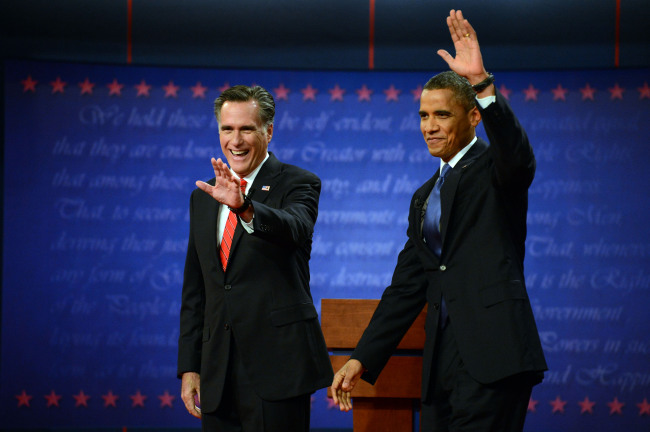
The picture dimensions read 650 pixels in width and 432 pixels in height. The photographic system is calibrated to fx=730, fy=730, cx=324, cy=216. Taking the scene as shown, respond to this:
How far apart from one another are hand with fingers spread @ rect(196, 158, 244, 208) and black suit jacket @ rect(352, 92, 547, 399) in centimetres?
58

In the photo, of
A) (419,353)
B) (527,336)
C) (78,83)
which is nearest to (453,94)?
(527,336)

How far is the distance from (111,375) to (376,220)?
1883 millimetres

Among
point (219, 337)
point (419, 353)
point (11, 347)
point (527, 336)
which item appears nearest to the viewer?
point (527, 336)

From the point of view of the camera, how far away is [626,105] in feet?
14.7

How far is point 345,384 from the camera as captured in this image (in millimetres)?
2197

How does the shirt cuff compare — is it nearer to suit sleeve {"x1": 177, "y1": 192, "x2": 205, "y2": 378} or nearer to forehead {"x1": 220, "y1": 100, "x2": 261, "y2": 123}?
forehead {"x1": 220, "y1": 100, "x2": 261, "y2": 123}

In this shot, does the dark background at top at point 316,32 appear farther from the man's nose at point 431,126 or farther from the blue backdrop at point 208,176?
the man's nose at point 431,126

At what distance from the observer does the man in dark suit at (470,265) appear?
187 centimetres

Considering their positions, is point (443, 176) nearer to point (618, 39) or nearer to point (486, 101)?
point (486, 101)

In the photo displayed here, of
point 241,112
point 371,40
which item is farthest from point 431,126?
point 371,40

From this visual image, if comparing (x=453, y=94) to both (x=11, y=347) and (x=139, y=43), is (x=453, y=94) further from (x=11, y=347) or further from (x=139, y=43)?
(x=11, y=347)

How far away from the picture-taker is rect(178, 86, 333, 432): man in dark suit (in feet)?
6.72

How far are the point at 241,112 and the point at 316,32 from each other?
2.40 meters

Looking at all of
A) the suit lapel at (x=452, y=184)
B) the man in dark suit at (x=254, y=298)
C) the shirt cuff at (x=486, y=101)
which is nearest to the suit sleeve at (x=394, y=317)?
the man in dark suit at (x=254, y=298)
